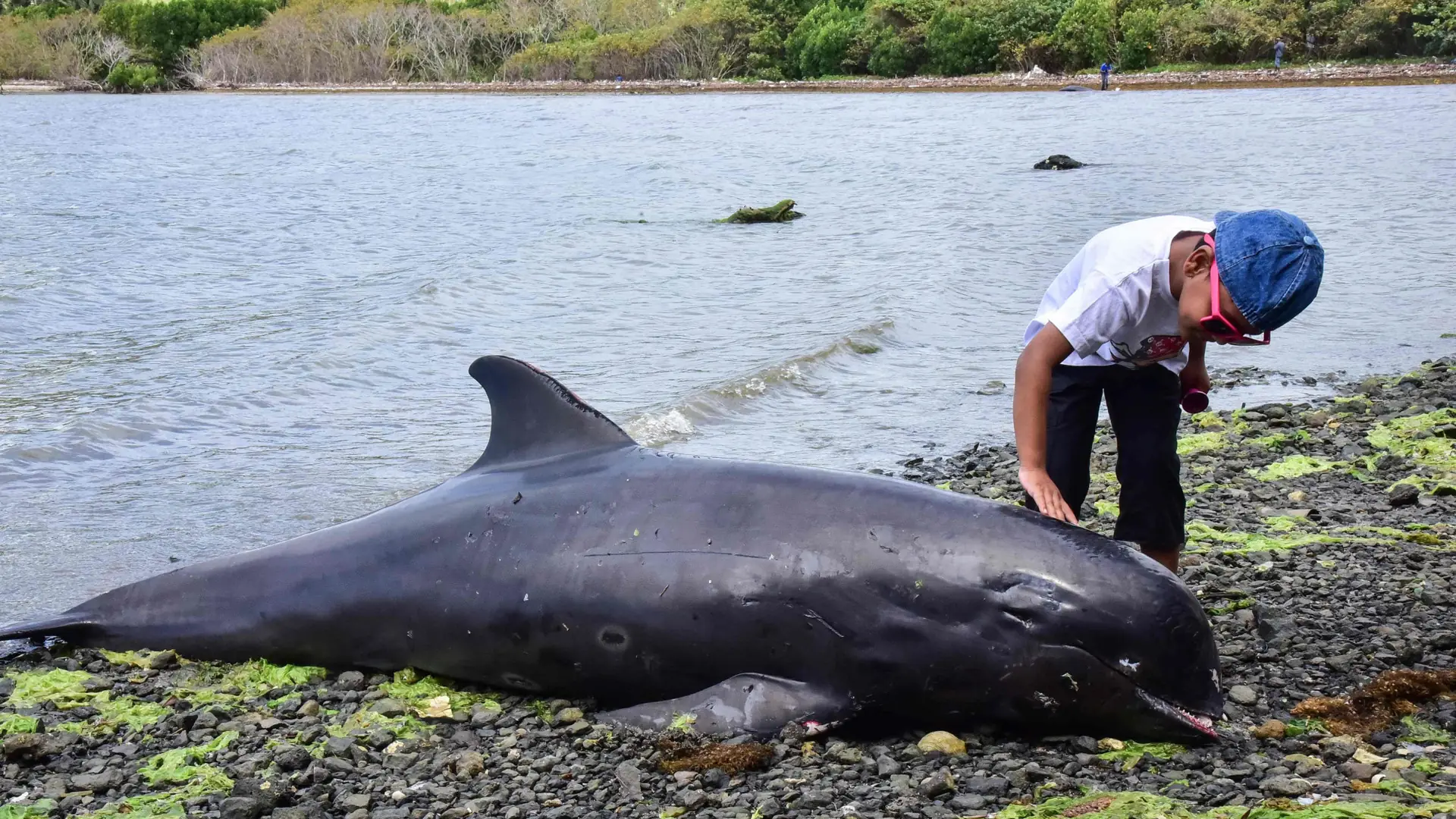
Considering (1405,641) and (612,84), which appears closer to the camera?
(1405,641)

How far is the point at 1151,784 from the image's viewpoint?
13.3ft

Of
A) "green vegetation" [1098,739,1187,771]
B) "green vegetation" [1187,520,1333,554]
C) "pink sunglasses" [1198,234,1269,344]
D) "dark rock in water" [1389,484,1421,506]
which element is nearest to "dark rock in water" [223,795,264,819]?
"green vegetation" [1098,739,1187,771]

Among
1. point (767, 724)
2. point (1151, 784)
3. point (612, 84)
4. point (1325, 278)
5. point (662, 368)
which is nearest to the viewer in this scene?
point (1151, 784)

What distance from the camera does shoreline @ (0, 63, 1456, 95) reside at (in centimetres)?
6538

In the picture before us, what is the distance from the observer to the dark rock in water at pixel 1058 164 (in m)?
33.7

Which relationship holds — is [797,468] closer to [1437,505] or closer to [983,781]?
[983,781]

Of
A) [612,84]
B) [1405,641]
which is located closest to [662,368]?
[1405,641]

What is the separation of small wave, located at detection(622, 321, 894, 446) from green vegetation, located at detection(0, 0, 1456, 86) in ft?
214

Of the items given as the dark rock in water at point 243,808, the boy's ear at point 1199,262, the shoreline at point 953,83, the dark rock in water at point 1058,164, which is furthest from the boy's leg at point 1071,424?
the shoreline at point 953,83

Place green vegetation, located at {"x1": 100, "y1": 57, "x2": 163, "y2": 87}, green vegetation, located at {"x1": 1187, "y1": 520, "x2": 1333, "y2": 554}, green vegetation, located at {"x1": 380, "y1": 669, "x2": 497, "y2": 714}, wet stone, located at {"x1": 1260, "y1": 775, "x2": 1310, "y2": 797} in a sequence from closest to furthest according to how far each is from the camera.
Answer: wet stone, located at {"x1": 1260, "y1": 775, "x2": 1310, "y2": 797} → green vegetation, located at {"x1": 380, "y1": 669, "x2": 497, "y2": 714} → green vegetation, located at {"x1": 1187, "y1": 520, "x2": 1333, "y2": 554} → green vegetation, located at {"x1": 100, "y1": 57, "x2": 163, "y2": 87}

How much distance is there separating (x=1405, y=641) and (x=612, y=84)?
104 metres

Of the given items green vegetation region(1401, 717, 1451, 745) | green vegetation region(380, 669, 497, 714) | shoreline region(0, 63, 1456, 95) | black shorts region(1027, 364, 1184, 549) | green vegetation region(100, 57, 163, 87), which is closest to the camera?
green vegetation region(1401, 717, 1451, 745)

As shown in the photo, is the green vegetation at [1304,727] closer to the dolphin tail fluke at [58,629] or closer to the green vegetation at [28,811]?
the green vegetation at [28,811]

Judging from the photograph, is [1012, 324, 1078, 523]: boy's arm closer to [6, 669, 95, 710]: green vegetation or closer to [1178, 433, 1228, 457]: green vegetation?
[6, 669, 95, 710]: green vegetation
